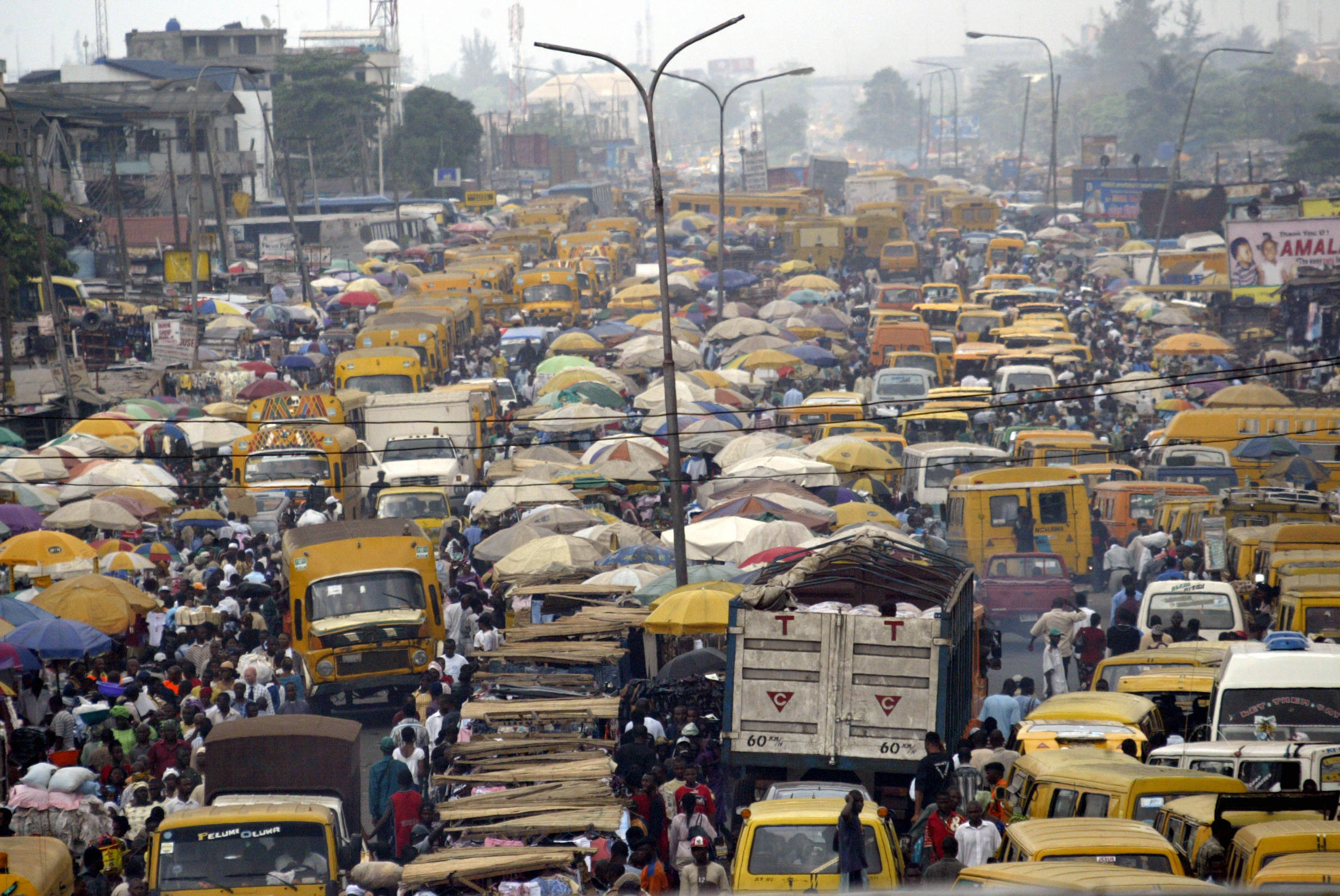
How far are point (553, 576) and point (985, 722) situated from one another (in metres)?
7.64

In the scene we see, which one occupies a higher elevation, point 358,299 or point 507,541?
point 358,299

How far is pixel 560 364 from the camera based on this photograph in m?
36.9

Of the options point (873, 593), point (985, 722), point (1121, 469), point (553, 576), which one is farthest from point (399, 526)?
point (1121, 469)

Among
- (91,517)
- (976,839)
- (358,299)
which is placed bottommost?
(91,517)

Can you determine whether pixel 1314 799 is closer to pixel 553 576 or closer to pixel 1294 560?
pixel 1294 560

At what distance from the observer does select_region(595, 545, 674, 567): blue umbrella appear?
2072 cm

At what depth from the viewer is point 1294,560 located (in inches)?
719

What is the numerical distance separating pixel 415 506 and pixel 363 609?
263 inches

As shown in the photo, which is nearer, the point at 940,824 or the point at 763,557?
the point at 940,824

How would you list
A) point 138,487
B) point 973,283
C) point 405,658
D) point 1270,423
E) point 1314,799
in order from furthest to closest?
point 973,283 < point 1270,423 < point 138,487 < point 405,658 < point 1314,799

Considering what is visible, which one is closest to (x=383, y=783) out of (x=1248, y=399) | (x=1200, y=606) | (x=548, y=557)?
(x=548, y=557)

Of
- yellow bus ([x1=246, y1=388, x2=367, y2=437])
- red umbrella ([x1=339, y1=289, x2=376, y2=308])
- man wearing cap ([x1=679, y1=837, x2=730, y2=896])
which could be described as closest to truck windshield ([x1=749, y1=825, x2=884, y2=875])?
man wearing cap ([x1=679, y1=837, x2=730, y2=896])

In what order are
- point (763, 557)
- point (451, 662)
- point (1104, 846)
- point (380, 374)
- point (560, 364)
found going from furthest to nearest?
1. point (560, 364)
2. point (380, 374)
3. point (763, 557)
4. point (451, 662)
5. point (1104, 846)

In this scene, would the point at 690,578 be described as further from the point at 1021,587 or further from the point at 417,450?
the point at 417,450
